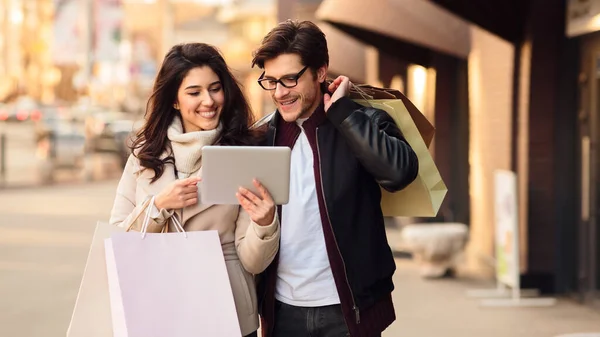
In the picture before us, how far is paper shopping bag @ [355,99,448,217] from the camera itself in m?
3.62

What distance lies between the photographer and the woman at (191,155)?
3520 millimetres

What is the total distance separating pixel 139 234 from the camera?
11.1 feet

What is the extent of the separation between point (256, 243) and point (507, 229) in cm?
597

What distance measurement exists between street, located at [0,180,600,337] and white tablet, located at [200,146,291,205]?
4.63m

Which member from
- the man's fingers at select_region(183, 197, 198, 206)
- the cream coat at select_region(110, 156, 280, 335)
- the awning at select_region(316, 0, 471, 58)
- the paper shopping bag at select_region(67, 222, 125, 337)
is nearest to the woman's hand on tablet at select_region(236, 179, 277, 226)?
the cream coat at select_region(110, 156, 280, 335)

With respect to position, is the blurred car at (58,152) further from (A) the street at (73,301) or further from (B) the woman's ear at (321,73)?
(B) the woman's ear at (321,73)

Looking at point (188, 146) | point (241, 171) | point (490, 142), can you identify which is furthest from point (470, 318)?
point (241, 171)

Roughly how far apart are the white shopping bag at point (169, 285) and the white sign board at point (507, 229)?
571 centimetres

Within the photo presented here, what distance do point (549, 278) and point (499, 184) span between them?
92 centimetres

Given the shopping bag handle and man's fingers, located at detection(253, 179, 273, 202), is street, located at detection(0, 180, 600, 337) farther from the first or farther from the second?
man's fingers, located at detection(253, 179, 273, 202)

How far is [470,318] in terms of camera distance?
842 centimetres

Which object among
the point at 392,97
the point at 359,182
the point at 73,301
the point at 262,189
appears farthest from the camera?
the point at 73,301

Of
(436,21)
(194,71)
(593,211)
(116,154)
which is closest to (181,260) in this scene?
(194,71)

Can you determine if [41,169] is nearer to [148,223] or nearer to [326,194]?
[148,223]
